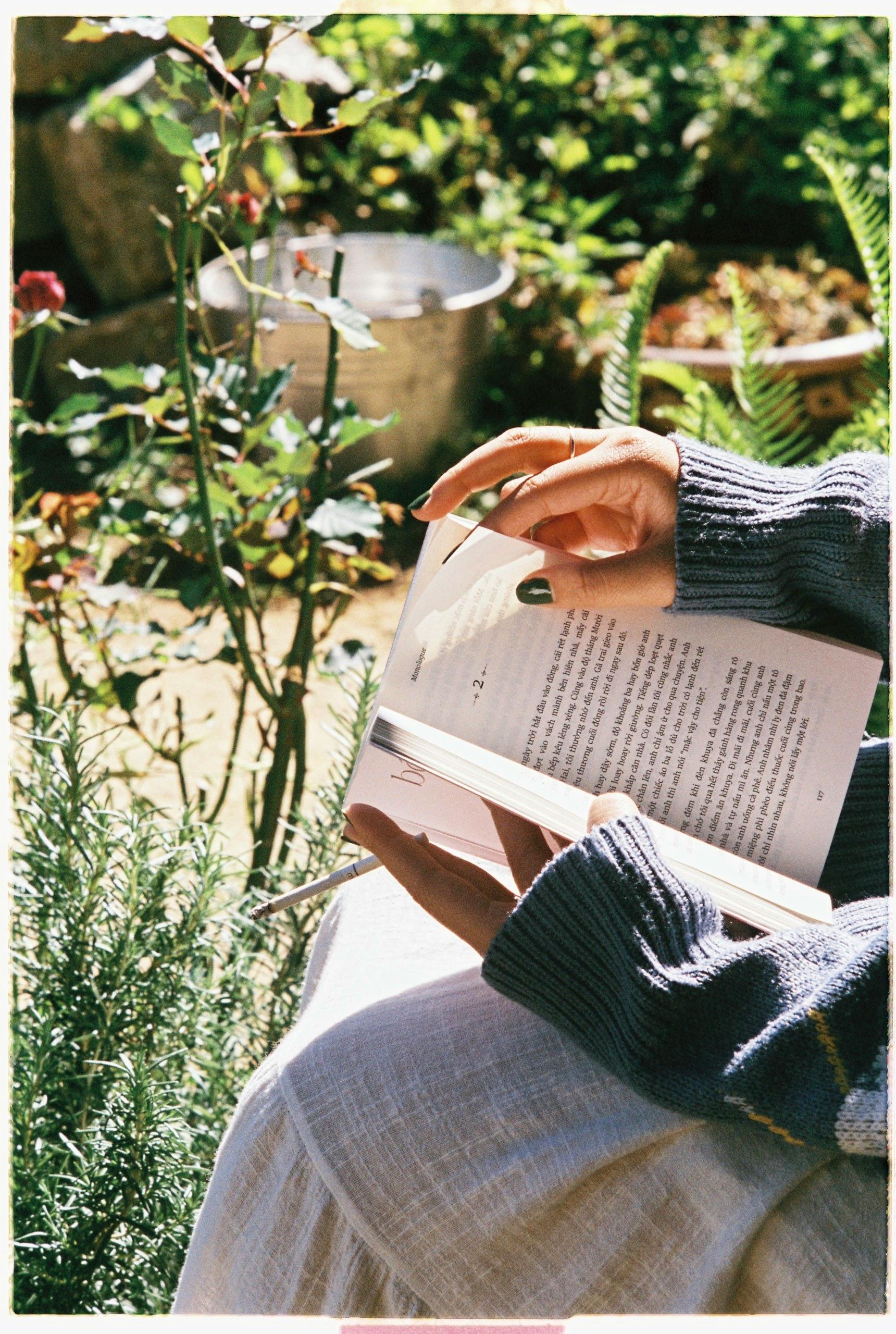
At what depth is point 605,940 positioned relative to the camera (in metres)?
0.82

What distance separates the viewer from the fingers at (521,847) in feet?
3.01

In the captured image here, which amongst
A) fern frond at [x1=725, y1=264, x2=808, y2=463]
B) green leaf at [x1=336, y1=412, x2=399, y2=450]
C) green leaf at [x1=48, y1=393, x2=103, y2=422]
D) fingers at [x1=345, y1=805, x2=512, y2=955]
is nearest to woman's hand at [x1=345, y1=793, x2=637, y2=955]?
fingers at [x1=345, y1=805, x2=512, y2=955]

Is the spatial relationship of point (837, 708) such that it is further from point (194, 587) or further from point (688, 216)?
point (688, 216)

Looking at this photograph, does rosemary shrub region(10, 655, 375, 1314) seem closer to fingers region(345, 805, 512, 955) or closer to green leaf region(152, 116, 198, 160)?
fingers region(345, 805, 512, 955)

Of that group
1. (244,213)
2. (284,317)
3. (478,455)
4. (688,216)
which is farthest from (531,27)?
(478,455)

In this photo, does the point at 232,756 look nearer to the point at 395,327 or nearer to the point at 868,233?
the point at 868,233

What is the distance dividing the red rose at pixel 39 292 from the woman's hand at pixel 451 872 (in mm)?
796

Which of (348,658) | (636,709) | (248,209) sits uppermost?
(248,209)

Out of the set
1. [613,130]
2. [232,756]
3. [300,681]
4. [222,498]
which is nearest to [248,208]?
[222,498]

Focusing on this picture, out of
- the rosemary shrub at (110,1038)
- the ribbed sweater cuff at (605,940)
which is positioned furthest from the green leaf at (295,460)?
the ribbed sweater cuff at (605,940)

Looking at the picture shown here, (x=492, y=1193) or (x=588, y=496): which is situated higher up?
(x=588, y=496)

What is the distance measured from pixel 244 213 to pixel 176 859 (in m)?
0.74

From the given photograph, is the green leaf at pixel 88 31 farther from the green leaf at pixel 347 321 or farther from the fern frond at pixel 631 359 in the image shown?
the fern frond at pixel 631 359

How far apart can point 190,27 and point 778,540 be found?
0.77m
